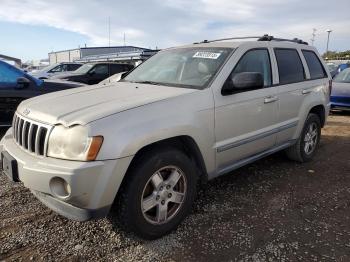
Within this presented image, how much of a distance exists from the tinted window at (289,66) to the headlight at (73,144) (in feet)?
9.21

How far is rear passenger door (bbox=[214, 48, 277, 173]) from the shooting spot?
11.6 feet

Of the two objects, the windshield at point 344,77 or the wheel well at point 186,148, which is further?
the windshield at point 344,77

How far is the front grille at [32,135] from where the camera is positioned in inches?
111

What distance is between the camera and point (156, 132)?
2877 mm

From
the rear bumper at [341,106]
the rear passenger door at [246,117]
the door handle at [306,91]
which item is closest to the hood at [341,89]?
the rear bumper at [341,106]

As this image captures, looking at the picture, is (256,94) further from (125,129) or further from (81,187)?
(81,187)

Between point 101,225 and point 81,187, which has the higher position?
point 81,187

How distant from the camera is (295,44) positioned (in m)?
5.10

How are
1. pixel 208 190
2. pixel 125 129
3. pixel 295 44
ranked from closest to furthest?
pixel 125 129 → pixel 208 190 → pixel 295 44

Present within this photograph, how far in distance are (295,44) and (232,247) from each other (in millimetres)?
3322

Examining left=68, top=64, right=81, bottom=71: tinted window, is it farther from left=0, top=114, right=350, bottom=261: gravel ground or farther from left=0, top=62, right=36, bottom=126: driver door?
left=0, top=114, right=350, bottom=261: gravel ground

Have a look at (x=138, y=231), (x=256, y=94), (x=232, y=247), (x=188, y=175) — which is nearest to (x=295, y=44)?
(x=256, y=94)

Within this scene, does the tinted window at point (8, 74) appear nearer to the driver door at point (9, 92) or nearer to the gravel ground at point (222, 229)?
the driver door at point (9, 92)

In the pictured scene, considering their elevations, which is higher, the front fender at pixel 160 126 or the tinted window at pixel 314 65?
the tinted window at pixel 314 65
